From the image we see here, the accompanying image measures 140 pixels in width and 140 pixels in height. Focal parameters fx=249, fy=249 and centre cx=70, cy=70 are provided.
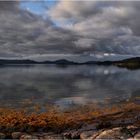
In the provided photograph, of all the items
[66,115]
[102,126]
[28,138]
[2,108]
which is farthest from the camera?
[2,108]

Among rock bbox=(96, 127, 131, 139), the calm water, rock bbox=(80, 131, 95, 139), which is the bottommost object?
the calm water

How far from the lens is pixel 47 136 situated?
16.8 metres

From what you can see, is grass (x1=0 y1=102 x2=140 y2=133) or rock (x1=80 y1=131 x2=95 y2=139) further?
grass (x1=0 y1=102 x2=140 y2=133)

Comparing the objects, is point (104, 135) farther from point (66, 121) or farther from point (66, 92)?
point (66, 92)

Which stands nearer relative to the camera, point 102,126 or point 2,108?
point 102,126

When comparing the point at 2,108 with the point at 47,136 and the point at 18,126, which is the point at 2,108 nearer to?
the point at 18,126

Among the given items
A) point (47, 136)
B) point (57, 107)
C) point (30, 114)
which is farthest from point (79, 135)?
point (57, 107)

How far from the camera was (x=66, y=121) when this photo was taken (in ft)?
76.3

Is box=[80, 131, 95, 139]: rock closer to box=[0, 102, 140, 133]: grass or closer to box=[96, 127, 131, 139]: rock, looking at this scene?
box=[96, 127, 131, 139]: rock

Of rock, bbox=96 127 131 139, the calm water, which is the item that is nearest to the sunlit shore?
rock, bbox=96 127 131 139

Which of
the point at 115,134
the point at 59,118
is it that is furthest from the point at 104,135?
the point at 59,118

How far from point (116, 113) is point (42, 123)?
8.47 metres

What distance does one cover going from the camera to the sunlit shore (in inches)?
757

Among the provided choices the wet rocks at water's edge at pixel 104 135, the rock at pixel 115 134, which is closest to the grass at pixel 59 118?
the wet rocks at water's edge at pixel 104 135
